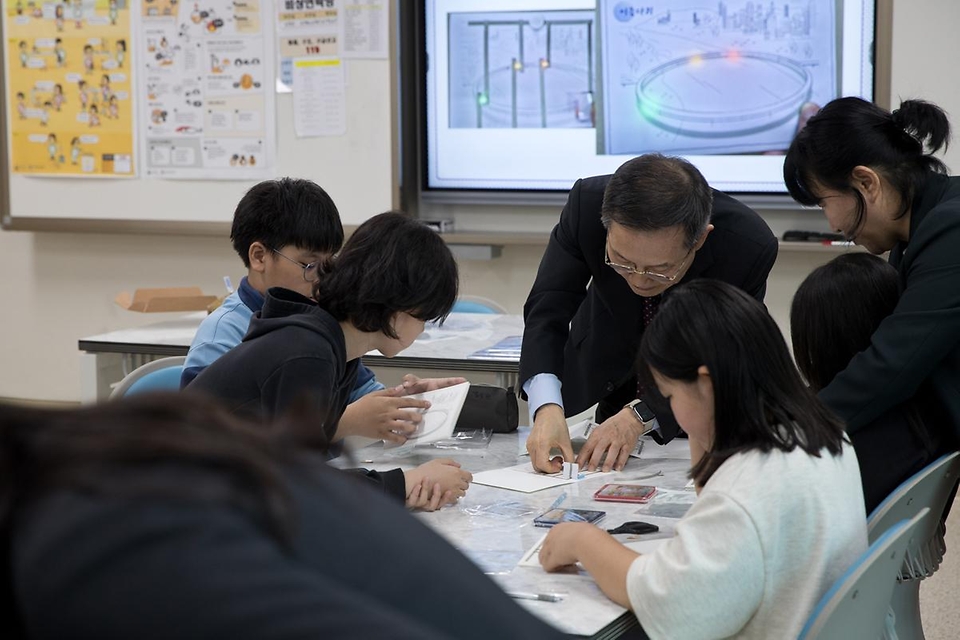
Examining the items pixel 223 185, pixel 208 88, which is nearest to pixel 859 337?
pixel 223 185

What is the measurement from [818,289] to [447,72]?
309 cm

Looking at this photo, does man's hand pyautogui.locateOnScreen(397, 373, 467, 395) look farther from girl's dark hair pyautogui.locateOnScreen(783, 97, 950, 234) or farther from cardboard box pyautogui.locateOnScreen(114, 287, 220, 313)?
cardboard box pyautogui.locateOnScreen(114, 287, 220, 313)

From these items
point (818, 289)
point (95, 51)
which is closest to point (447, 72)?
point (95, 51)

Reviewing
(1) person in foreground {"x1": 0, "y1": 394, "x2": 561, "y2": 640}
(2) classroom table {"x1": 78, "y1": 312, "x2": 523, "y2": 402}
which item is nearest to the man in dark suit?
(2) classroom table {"x1": 78, "y1": 312, "x2": 523, "y2": 402}

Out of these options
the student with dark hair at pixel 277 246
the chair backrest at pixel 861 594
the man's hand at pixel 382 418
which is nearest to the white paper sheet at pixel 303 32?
the student with dark hair at pixel 277 246

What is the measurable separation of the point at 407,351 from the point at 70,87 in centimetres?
287

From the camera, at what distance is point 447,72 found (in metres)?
4.72

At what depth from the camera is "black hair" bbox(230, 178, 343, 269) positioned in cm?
242

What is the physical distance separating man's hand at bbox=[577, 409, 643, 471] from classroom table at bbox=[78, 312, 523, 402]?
0.94 meters

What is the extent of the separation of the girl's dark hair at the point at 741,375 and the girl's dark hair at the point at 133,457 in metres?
0.90

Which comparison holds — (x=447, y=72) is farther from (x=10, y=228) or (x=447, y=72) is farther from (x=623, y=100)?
(x=10, y=228)

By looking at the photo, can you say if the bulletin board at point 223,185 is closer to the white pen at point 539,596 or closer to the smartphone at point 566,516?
the smartphone at point 566,516

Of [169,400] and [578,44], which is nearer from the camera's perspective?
[169,400]

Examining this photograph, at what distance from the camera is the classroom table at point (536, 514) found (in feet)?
4.38
